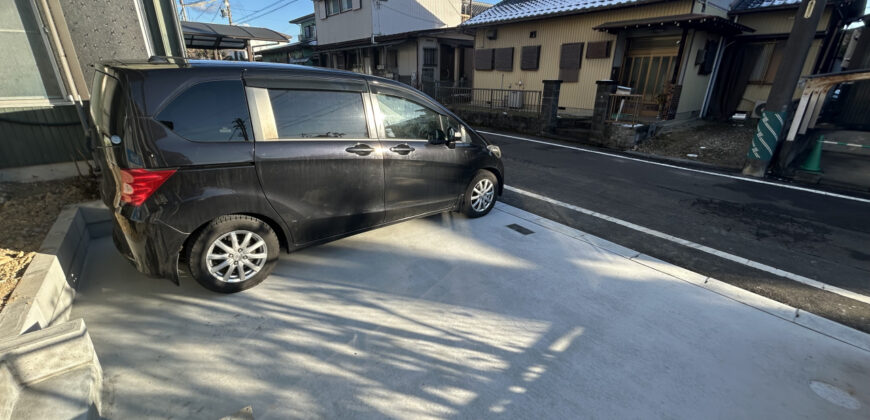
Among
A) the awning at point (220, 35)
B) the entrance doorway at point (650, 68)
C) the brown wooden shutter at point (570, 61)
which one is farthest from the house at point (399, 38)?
the entrance doorway at point (650, 68)

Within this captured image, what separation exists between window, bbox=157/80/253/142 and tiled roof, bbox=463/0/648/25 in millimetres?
12427

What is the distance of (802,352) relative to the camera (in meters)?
2.49

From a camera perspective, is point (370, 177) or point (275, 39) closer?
point (370, 177)

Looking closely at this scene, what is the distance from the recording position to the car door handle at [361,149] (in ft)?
10.6

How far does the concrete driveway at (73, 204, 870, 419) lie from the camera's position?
6.71 ft

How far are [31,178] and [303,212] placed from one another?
3.65m

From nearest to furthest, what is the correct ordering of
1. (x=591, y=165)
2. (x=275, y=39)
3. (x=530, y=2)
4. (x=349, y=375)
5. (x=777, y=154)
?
(x=349, y=375) < (x=777, y=154) < (x=591, y=165) < (x=275, y=39) < (x=530, y=2)

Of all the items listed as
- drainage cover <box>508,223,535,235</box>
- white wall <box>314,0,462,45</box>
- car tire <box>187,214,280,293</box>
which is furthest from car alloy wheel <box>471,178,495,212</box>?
white wall <box>314,0,462,45</box>

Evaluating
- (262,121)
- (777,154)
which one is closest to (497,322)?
(262,121)

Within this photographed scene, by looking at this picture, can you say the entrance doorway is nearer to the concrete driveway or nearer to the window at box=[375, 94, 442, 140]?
the window at box=[375, 94, 442, 140]

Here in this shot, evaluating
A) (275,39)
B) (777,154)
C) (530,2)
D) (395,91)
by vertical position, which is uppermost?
(530,2)

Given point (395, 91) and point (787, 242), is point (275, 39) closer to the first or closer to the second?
point (395, 91)

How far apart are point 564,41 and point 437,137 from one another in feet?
38.0

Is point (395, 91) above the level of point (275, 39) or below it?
below
